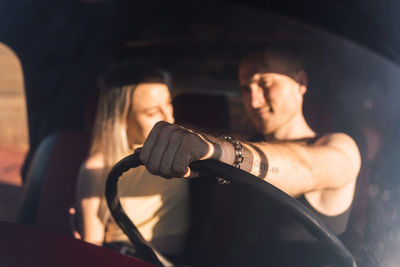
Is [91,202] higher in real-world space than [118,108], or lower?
lower

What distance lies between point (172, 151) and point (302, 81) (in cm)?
51

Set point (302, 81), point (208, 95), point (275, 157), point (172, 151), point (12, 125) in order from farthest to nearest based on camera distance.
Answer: point (12, 125), point (208, 95), point (302, 81), point (275, 157), point (172, 151)

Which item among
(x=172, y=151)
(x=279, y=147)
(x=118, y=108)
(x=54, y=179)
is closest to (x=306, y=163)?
(x=279, y=147)

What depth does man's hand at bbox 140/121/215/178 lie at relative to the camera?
0.63 metres

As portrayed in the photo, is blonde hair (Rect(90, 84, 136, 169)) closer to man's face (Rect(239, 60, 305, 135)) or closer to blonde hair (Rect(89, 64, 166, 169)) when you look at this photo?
blonde hair (Rect(89, 64, 166, 169))

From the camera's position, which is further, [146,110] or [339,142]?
[339,142]

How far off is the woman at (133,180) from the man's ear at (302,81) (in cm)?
35

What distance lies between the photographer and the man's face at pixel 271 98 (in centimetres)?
93

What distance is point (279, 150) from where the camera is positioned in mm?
787

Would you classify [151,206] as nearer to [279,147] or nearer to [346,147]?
[279,147]

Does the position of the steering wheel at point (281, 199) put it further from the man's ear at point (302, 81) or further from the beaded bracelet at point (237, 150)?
the man's ear at point (302, 81)

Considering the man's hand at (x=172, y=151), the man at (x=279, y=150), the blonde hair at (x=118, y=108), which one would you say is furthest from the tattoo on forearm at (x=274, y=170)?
the blonde hair at (x=118, y=108)

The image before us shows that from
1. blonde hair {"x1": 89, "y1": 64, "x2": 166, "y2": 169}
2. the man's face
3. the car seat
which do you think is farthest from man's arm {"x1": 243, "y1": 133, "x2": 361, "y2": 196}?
the car seat

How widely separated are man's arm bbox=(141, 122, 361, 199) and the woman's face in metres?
0.06
